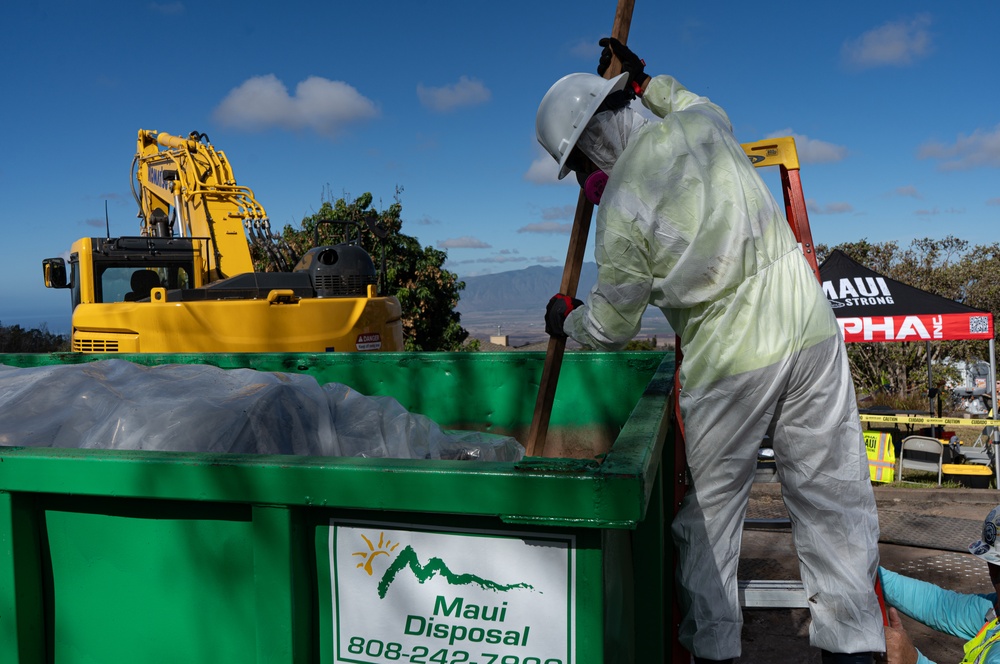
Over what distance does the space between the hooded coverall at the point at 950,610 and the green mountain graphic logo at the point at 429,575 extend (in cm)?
156

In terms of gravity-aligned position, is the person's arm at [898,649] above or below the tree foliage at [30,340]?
below

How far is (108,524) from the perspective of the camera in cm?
163

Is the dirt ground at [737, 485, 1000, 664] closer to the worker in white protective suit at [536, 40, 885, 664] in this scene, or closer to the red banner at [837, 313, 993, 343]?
the worker in white protective suit at [536, 40, 885, 664]

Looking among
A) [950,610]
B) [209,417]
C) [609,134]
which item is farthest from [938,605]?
[209,417]

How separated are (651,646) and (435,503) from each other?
2.84ft

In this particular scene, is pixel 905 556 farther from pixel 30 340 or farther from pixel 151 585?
pixel 30 340

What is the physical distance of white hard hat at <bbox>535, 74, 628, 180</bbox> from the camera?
2453mm

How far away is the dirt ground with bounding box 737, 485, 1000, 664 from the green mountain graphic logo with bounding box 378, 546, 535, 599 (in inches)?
97.5

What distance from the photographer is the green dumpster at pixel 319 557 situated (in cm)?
137

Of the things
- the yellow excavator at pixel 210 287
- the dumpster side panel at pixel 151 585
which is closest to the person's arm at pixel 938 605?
the dumpster side panel at pixel 151 585

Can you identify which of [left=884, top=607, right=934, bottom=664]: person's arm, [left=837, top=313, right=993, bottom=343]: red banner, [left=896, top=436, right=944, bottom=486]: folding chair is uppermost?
[left=837, top=313, right=993, bottom=343]: red banner

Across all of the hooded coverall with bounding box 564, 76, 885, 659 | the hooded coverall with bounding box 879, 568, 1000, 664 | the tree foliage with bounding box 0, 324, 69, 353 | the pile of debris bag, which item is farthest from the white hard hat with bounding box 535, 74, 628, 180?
the tree foliage with bounding box 0, 324, 69, 353

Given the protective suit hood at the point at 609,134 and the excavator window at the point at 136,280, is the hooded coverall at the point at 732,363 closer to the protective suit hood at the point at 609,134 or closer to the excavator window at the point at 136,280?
the protective suit hood at the point at 609,134

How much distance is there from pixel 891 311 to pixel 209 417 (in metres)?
7.77
